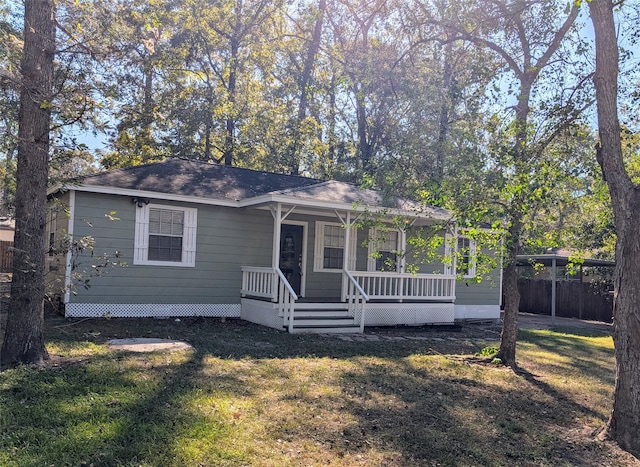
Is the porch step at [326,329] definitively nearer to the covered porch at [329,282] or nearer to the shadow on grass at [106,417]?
the covered porch at [329,282]

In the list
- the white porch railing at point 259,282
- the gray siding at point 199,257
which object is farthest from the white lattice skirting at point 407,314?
the white porch railing at point 259,282

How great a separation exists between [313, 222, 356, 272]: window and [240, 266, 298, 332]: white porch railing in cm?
189

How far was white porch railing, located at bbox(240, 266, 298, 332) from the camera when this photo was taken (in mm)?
9695

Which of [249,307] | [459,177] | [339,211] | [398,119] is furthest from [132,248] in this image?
[398,119]

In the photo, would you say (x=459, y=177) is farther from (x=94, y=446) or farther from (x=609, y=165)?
(x=94, y=446)

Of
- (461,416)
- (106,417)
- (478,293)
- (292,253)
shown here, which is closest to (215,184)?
(292,253)

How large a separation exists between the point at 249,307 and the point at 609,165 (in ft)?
26.0

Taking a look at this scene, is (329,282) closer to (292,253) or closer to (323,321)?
(292,253)

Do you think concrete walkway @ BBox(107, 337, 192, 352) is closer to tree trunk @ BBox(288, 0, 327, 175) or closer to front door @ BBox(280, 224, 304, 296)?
front door @ BBox(280, 224, 304, 296)

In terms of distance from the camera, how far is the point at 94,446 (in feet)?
11.9

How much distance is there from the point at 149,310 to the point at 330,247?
454cm

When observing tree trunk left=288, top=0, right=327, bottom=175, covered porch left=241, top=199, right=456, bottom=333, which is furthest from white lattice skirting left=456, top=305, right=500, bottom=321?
tree trunk left=288, top=0, right=327, bottom=175

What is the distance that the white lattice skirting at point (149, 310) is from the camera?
976 cm

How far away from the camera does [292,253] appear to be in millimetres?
12219
